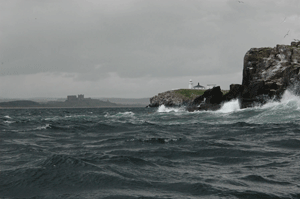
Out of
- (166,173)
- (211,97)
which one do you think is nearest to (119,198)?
(166,173)

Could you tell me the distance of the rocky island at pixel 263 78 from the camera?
49934 millimetres

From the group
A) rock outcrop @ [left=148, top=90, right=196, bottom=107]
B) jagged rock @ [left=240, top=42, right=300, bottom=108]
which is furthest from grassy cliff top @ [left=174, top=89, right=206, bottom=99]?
jagged rock @ [left=240, top=42, right=300, bottom=108]

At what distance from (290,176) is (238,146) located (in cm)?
550

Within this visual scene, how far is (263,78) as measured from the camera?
56.9m

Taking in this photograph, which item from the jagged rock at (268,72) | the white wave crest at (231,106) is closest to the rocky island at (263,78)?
the jagged rock at (268,72)

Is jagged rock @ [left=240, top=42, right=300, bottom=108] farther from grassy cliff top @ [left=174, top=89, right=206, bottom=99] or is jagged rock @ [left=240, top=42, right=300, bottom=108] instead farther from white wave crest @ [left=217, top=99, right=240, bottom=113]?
grassy cliff top @ [left=174, top=89, right=206, bottom=99]

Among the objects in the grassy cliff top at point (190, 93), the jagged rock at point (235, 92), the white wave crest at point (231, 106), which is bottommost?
the white wave crest at point (231, 106)

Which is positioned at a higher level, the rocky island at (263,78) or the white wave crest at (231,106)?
the rocky island at (263,78)

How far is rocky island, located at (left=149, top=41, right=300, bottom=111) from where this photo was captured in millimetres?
49934

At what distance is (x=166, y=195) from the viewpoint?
6328mm

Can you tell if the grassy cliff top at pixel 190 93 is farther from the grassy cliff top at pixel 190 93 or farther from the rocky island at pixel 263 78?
the rocky island at pixel 263 78

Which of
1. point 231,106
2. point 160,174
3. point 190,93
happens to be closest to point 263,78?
point 231,106

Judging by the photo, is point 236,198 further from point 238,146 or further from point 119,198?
point 238,146

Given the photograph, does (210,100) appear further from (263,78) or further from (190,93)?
(190,93)
